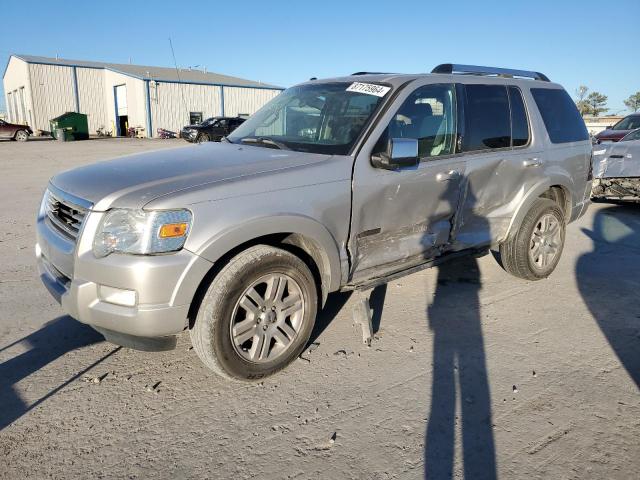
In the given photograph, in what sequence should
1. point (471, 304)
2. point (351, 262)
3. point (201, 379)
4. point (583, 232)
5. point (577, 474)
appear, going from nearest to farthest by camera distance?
point (577, 474) < point (201, 379) < point (351, 262) < point (471, 304) < point (583, 232)

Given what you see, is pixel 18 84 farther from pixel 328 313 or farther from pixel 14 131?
pixel 328 313

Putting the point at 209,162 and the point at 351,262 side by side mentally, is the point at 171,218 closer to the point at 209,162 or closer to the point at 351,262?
the point at 209,162

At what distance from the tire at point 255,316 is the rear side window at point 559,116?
10.5ft

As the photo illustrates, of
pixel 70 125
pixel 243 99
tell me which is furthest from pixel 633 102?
pixel 70 125

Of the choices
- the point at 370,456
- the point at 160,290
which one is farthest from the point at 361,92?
the point at 370,456

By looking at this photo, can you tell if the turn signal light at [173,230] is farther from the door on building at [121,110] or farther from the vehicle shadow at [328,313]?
the door on building at [121,110]

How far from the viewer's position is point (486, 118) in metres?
4.30

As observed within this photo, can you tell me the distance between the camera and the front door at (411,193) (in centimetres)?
340

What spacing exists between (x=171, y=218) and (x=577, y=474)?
237cm

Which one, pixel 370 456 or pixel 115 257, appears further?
pixel 115 257

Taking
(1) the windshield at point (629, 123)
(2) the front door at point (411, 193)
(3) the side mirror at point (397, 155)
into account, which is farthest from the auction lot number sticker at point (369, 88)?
(1) the windshield at point (629, 123)

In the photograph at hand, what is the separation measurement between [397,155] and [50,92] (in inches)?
1694

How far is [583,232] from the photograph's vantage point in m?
7.25

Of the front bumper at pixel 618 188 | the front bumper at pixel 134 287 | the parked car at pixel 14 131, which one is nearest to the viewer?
the front bumper at pixel 134 287
